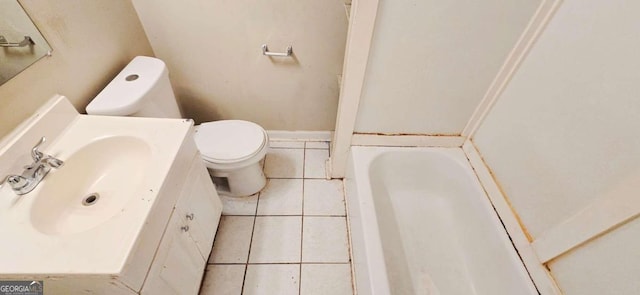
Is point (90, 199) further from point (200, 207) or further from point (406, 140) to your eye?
point (406, 140)

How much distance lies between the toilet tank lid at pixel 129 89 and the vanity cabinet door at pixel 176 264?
50cm

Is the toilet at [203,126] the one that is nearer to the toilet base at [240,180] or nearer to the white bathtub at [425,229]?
the toilet base at [240,180]

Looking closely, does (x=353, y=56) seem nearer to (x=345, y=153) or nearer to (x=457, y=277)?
(x=345, y=153)

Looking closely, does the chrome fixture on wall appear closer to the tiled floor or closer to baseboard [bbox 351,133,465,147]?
baseboard [bbox 351,133,465,147]

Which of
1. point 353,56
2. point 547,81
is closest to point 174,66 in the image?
point 353,56

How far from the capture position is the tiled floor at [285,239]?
125cm

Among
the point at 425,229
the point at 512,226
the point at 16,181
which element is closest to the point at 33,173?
the point at 16,181

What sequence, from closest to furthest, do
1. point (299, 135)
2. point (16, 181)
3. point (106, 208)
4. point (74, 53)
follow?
point (16, 181)
point (106, 208)
point (74, 53)
point (299, 135)

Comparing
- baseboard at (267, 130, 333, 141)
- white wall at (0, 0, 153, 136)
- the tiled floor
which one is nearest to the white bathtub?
the tiled floor

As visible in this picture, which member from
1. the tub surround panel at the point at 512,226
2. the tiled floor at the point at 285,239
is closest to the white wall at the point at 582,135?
the tub surround panel at the point at 512,226

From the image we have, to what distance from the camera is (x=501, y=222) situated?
112cm

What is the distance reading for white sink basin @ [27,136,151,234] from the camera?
769 mm

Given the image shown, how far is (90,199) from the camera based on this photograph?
86 cm

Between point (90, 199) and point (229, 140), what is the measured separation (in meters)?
0.65
